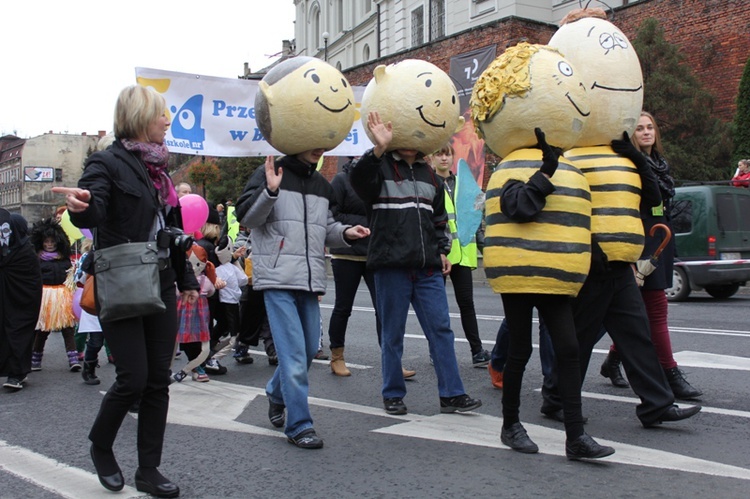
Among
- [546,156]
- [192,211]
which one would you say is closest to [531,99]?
[546,156]

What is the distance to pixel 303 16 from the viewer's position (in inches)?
2212

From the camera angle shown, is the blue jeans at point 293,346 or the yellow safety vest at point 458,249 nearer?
the blue jeans at point 293,346

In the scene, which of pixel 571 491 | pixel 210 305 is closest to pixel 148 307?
pixel 571 491

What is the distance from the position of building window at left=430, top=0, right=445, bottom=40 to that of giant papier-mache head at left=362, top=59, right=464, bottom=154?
32.5 meters

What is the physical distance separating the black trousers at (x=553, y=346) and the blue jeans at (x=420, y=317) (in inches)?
32.8

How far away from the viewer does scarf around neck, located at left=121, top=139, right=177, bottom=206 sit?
396 cm

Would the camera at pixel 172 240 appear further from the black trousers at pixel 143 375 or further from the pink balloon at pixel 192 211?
the pink balloon at pixel 192 211

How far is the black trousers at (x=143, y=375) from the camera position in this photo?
12.5ft

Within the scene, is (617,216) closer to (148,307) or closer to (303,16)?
(148,307)

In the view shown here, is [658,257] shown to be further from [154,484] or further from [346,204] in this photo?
[154,484]

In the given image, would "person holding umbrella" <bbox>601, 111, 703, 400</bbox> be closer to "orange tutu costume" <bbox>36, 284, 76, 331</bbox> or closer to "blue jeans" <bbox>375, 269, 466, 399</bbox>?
"blue jeans" <bbox>375, 269, 466, 399</bbox>

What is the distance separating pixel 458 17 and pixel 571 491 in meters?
32.9

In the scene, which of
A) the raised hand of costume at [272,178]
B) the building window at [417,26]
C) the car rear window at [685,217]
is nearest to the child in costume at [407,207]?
the raised hand of costume at [272,178]

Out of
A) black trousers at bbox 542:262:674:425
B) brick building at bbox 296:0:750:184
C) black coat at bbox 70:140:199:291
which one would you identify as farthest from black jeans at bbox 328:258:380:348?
brick building at bbox 296:0:750:184
